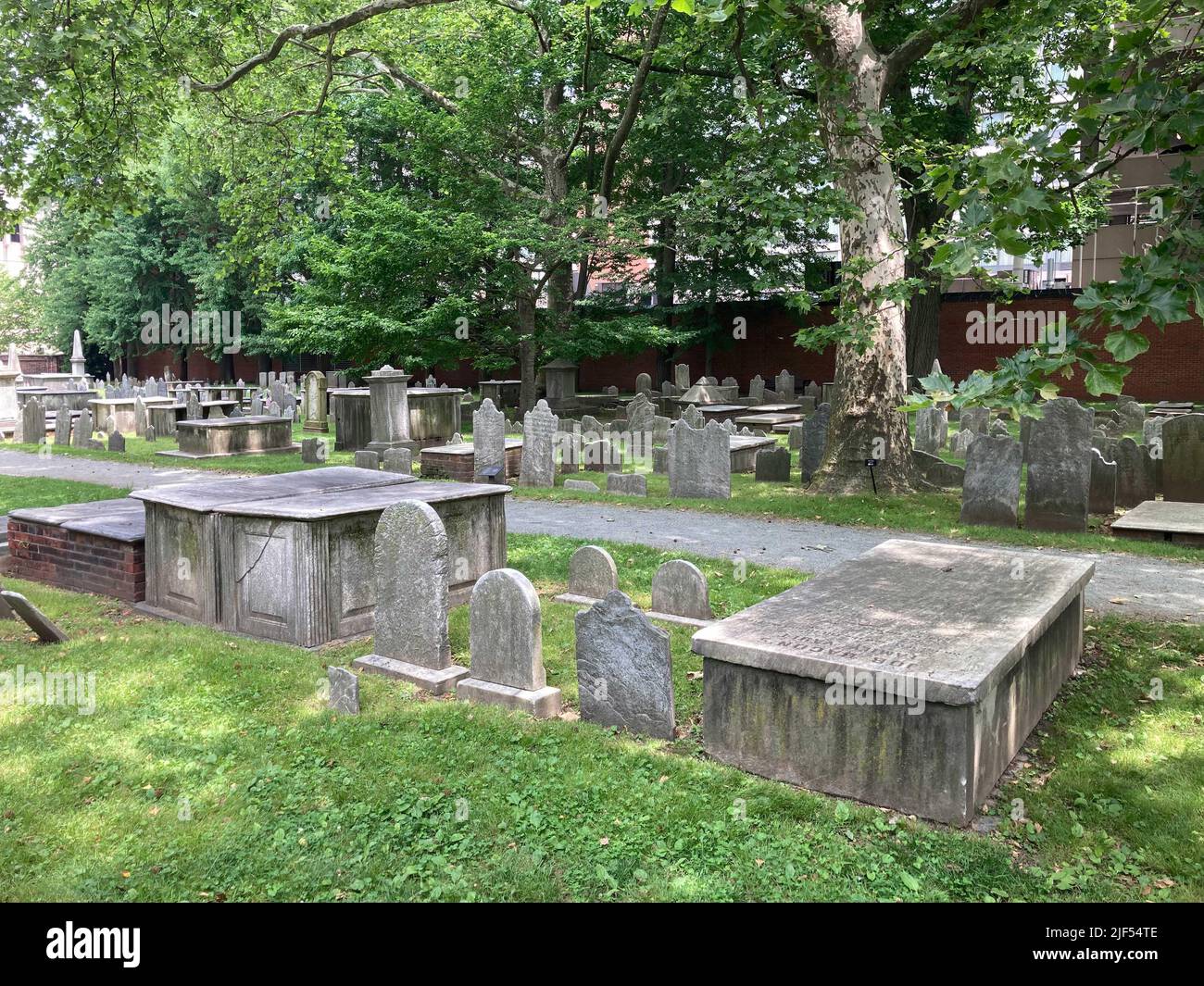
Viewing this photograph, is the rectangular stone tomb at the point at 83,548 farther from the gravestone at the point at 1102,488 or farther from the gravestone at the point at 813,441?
the gravestone at the point at 1102,488

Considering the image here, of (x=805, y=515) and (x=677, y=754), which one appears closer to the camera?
(x=677, y=754)

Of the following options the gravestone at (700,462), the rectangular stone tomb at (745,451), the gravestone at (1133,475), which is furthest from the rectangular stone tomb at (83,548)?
the gravestone at (1133,475)

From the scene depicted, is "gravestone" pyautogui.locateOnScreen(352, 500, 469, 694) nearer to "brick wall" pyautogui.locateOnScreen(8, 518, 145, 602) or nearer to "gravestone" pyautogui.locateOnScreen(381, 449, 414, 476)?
"brick wall" pyautogui.locateOnScreen(8, 518, 145, 602)

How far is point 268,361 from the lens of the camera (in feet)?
154

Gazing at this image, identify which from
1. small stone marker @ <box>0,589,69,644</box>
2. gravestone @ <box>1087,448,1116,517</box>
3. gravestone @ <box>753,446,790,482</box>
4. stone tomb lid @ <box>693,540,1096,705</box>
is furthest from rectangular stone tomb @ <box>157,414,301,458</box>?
stone tomb lid @ <box>693,540,1096,705</box>

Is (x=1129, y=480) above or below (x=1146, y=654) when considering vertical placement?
above

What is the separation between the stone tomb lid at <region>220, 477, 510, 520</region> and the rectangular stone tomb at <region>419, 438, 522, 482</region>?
6.67 m

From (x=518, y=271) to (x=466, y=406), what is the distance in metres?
5.63

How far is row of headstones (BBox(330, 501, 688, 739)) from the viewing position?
18.8ft

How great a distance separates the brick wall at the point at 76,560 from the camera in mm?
8594

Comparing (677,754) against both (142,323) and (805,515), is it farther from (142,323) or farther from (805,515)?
(142,323)

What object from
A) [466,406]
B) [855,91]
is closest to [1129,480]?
[855,91]

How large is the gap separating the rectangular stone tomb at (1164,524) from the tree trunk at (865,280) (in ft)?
9.77

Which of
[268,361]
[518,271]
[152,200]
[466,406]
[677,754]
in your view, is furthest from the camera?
[268,361]
